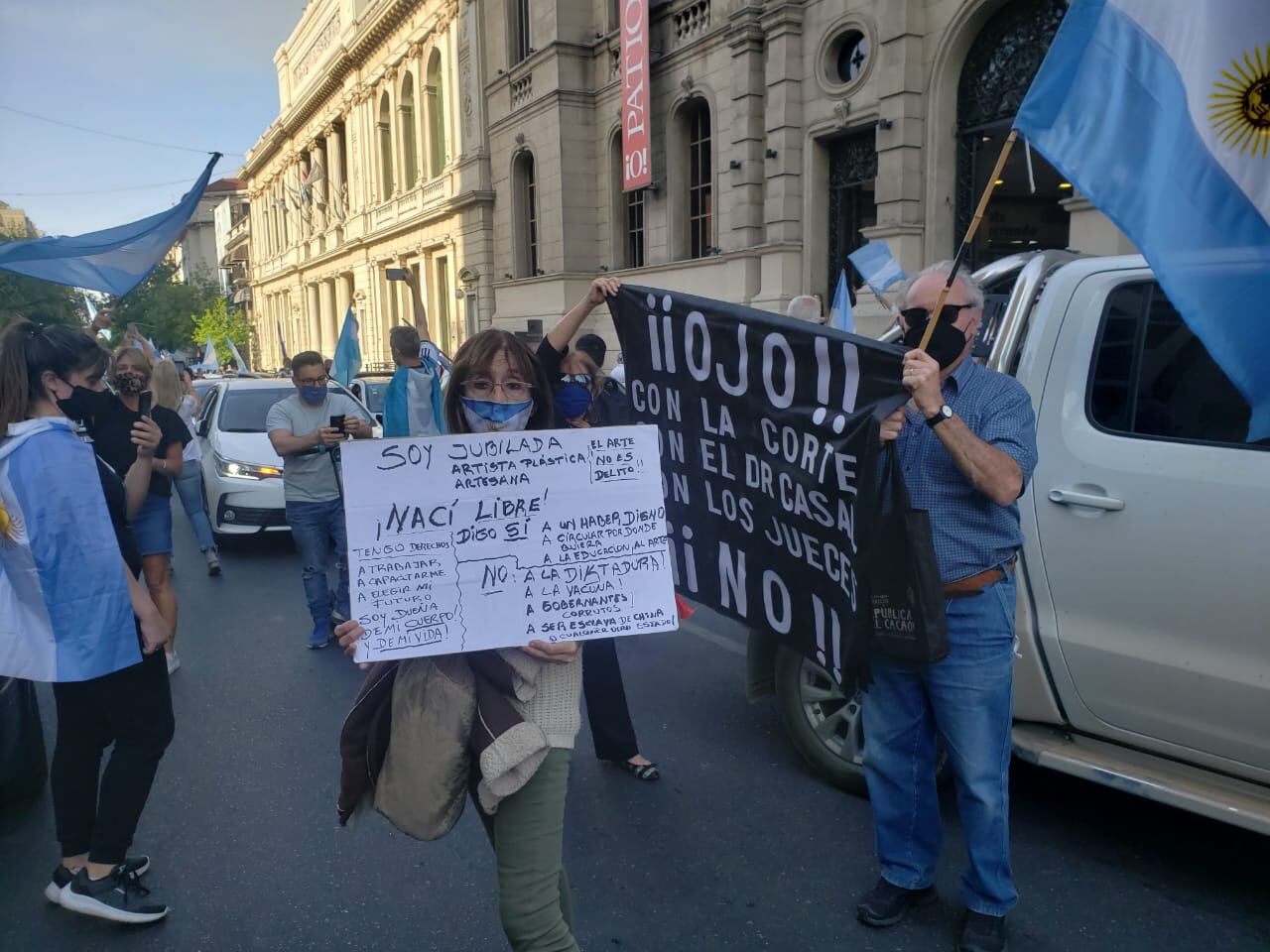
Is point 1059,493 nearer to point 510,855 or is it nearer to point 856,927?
point 856,927

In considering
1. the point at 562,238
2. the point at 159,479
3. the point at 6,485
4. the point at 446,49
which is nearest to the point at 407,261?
the point at 446,49

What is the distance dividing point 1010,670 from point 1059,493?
75cm

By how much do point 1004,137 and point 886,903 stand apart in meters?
12.5

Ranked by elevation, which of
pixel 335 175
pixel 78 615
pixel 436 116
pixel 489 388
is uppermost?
pixel 335 175

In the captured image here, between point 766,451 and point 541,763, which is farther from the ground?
point 766,451

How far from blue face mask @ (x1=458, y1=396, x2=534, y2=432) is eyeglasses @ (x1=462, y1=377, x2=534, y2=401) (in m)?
0.01

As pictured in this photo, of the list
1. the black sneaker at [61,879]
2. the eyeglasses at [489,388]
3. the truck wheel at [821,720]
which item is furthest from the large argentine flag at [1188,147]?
the black sneaker at [61,879]

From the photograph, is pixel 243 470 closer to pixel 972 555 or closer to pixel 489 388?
pixel 489 388

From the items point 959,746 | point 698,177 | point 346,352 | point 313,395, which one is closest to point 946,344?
point 959,746

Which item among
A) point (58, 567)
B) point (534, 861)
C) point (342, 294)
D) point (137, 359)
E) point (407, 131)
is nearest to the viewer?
point (534, 861)

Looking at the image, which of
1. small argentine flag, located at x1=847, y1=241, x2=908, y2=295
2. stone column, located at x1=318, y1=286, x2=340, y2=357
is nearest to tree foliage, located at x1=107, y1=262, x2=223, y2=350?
stone column, located at x1=318, y1=286, x2=340, y2=357

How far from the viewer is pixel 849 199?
1568 cm

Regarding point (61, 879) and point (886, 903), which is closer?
point (886, 903)

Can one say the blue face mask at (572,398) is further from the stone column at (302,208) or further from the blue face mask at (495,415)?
the stone column at (302,208)
